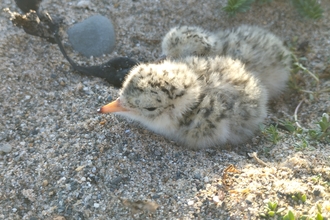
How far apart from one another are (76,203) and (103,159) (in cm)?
35

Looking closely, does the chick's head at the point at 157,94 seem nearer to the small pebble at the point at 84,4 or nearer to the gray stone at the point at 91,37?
the gray stone at the point at 91,37

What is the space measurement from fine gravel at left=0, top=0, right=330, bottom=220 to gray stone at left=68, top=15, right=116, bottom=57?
78 millimetres

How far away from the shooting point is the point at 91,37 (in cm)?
357

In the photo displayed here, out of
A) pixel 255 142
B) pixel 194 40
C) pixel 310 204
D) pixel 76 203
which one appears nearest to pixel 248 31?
pixel 194 40

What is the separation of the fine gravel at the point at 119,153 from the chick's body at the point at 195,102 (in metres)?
0.12

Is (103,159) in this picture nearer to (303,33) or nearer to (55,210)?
(55,210)

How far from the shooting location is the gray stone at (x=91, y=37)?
3564 millimetres

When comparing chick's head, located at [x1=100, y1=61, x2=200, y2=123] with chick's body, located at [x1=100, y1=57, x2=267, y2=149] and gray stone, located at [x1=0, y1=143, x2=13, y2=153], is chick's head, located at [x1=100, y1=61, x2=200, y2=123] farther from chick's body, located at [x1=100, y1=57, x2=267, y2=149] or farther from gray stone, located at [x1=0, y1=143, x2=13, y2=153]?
gray stone, located at [x1=0, y1=143, x2=13, y2=153]

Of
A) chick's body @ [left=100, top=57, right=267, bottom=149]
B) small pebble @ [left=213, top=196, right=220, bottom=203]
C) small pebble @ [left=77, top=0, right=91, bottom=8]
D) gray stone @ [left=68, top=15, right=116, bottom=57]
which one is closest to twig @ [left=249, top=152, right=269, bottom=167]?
chick's body @ [left=100, top=57, right=267, bottom=149]

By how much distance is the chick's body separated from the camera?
2.66m

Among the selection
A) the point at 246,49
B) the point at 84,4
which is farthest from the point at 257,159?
the point at 84,4

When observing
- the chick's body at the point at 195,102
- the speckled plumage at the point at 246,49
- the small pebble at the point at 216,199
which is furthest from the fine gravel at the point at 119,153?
the speckled plumage at the point at 246,49

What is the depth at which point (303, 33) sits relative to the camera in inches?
158

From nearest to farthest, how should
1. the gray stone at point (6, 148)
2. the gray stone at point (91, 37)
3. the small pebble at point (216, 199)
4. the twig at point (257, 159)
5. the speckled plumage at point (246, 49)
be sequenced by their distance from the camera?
the small pebble at point (216, 199) < the twig at point (257, 159) < the gray stone at point (6, 148) < the speckled plumage at point (246, 49) < the gray stone at point (91, 37)
